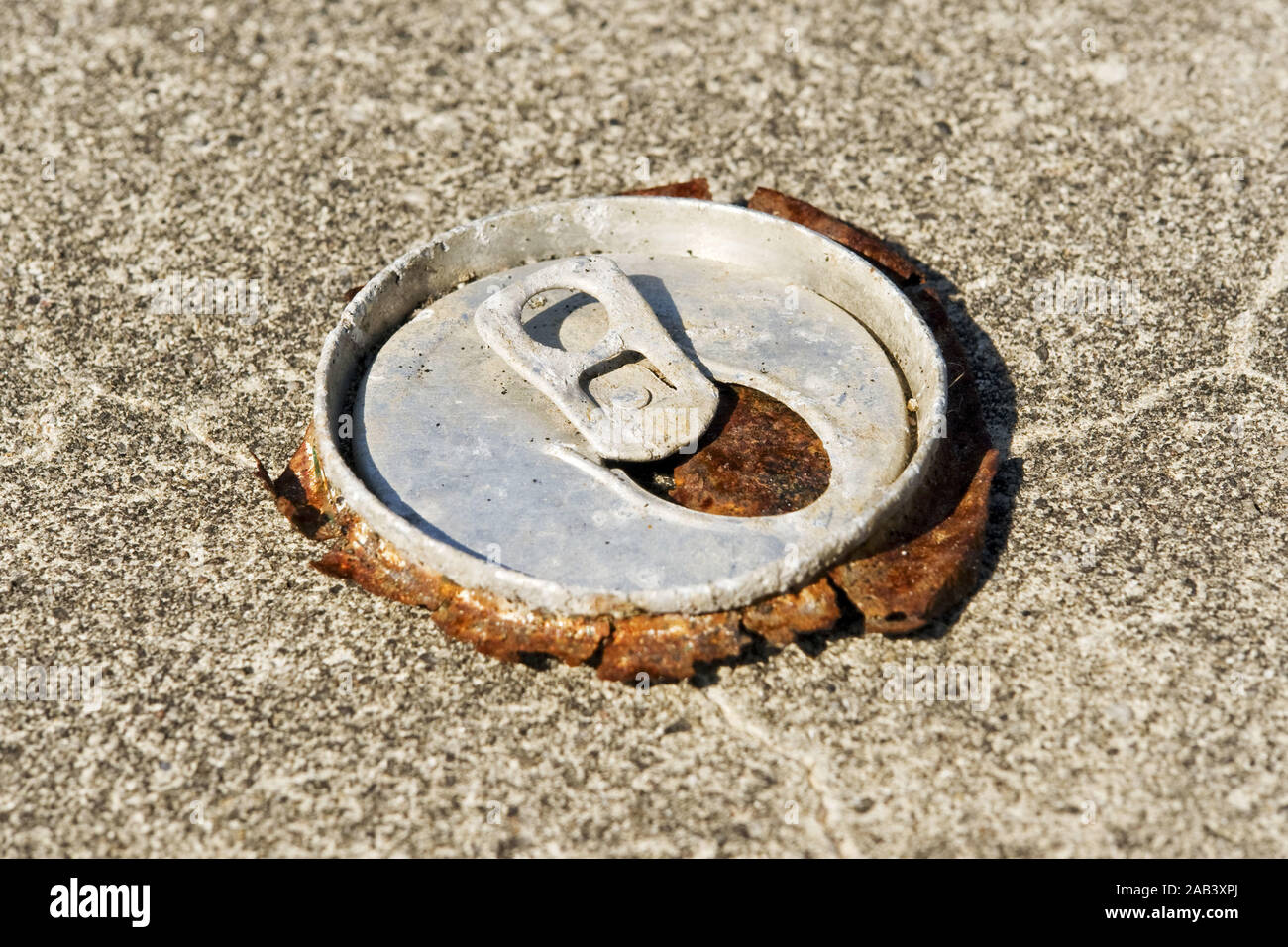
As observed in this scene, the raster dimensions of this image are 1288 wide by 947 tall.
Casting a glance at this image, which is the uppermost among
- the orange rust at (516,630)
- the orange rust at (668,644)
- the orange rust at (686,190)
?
the orange rust at (686,190)

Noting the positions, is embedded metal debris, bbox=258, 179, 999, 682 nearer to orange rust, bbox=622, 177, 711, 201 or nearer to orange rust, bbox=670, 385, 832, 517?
orange rust, bbox=670, 385, 832, 517

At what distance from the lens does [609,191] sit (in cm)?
314

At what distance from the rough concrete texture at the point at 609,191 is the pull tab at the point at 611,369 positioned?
466 millimetres

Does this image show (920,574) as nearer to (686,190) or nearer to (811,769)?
(811,769)

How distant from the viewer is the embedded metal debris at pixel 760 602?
2.05 meters

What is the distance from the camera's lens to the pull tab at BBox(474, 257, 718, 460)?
90.5 inches

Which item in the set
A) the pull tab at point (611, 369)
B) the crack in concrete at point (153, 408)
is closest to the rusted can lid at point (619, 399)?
the pull tab at point (611, 369)

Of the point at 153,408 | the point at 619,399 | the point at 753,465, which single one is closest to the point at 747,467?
the point at 753,465

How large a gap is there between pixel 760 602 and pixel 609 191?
4.80 ft

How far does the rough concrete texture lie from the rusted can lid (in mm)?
204

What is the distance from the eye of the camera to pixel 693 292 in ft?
8.69

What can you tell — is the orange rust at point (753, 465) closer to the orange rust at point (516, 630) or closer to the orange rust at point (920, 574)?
the orange rust at point (920, 574)

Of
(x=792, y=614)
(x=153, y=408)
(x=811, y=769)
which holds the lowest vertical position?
(x=153, y=408)

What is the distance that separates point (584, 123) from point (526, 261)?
75 cm
